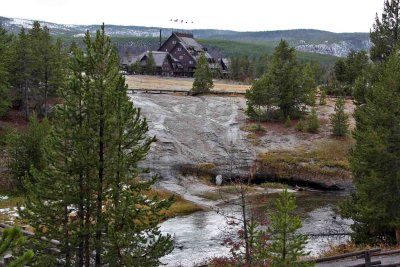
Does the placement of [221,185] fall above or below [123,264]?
below

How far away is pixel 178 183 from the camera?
2094 inches

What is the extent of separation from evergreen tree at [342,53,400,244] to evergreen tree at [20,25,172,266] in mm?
13075

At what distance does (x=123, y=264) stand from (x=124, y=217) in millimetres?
1837

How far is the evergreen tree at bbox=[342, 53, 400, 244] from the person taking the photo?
2720 centimetres

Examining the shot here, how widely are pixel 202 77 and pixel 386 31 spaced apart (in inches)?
1721

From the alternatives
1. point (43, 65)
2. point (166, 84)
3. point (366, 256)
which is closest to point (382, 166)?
point (366, 256)

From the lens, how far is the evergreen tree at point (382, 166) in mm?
27203

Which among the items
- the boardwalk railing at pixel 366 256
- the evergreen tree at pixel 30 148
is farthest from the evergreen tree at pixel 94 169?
the evergreen tree at pixel 30 148

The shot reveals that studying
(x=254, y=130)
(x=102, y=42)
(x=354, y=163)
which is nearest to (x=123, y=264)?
(x=102, y=42)

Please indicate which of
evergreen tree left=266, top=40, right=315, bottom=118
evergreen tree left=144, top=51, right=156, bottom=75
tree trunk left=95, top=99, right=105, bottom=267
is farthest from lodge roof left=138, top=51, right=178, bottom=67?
tree trunk left=95, top=99, right=105, bottom=267

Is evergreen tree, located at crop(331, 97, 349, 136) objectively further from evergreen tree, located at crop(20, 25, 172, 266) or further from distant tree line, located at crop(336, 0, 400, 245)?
evergreen tree, located at crop(20, 25, 172, 266)

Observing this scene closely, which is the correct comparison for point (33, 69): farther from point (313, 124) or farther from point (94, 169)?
point (94, 169)

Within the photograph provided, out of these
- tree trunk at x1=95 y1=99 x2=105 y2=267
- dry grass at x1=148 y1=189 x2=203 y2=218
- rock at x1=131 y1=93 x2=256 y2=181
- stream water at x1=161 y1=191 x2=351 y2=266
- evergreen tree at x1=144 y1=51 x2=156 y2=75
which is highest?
evergreen tree at x1=144 y1=51 x2=156 y2=75

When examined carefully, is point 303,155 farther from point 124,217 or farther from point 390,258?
point 124,217
